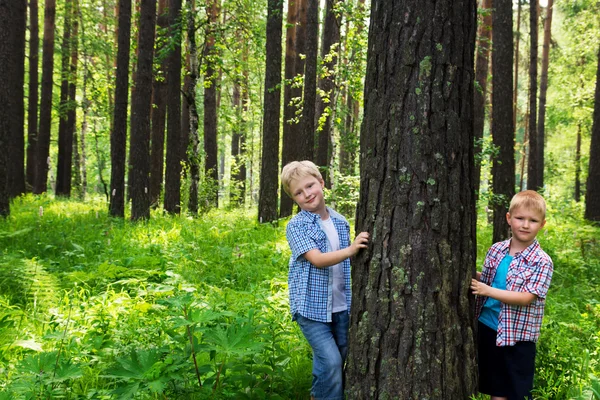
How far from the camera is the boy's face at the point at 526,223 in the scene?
285cm

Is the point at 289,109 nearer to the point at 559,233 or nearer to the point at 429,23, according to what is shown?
the point at 559,233

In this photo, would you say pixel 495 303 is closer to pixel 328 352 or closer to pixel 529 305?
pixel 529 305

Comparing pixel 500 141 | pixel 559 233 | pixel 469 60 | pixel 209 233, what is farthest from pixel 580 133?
pixel 469 60

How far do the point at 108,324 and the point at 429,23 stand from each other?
11.5 feet

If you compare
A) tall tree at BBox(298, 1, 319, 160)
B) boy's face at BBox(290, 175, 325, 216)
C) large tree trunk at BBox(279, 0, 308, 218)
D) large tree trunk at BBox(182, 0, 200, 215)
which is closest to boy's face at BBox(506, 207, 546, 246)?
boy's face at BBox(290, 175, 325, 216)

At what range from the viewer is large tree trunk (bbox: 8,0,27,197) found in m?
12.1

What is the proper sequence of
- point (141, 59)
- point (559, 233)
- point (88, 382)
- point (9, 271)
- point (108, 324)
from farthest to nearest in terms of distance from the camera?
point (559, 233) → point (141, 59) → point (9, 271) → point (108, 324) → point (88, 382)

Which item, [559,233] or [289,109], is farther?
[289,109]

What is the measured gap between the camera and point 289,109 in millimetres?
15117

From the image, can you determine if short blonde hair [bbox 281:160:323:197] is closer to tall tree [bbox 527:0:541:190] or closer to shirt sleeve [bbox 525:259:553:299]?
shirt sleeve [bbox 525:259:553:299]

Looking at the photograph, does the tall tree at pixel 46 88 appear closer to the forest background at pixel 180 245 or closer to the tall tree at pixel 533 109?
the forest background at pixel 180 245

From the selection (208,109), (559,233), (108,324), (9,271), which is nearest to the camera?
(108,324)

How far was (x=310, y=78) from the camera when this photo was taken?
1098 centimetres

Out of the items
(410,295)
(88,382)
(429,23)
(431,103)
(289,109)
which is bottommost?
(88,382)
